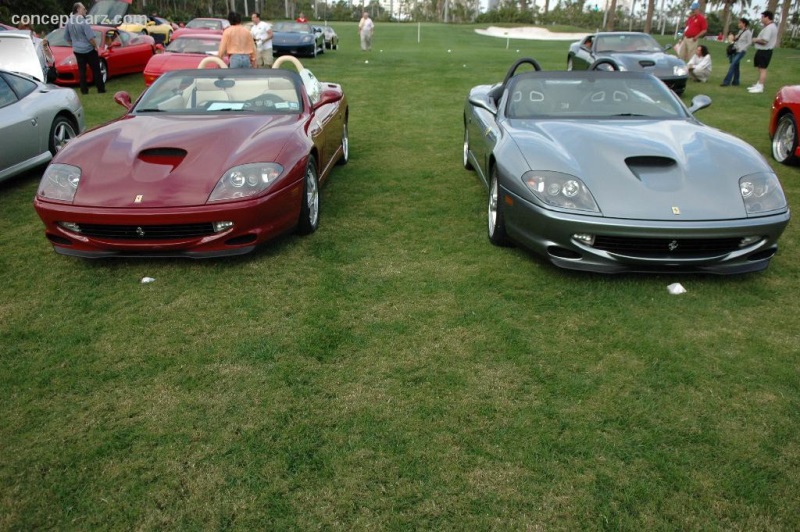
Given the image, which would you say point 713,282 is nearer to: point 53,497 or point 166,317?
point 166,317

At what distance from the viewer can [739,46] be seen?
13219 mm

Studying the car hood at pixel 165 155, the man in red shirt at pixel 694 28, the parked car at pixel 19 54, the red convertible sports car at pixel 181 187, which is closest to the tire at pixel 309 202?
the red convertible sports car at pixel 181 187

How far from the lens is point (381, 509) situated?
7.31 feet

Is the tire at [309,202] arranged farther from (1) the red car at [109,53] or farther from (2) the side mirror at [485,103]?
(1) the red car at [109,53]

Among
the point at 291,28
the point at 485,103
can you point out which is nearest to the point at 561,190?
the point at 485,103

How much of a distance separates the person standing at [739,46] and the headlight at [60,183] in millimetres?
13443

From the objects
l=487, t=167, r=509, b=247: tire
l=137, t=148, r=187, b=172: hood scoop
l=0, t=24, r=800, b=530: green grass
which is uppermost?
l=137, t=148, r=187, b=172: hood scoop

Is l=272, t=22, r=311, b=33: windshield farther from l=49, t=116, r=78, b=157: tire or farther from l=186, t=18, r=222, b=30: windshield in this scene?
l=49, t=116, r=78, b=157: tire

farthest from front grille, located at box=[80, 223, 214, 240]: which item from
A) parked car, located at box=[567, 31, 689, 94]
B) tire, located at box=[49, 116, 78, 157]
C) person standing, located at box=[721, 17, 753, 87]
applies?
person standing, located at box=[721, 17, 753, 87]

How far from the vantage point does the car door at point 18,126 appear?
5.89m

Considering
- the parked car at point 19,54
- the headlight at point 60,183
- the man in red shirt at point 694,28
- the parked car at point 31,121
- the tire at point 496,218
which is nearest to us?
the headlight at point 60,183

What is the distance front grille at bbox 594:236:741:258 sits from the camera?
374 cm

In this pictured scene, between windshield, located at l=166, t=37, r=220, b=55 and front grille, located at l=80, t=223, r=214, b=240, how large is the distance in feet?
32.5

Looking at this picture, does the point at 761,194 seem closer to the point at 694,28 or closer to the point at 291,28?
the point at 694,28
